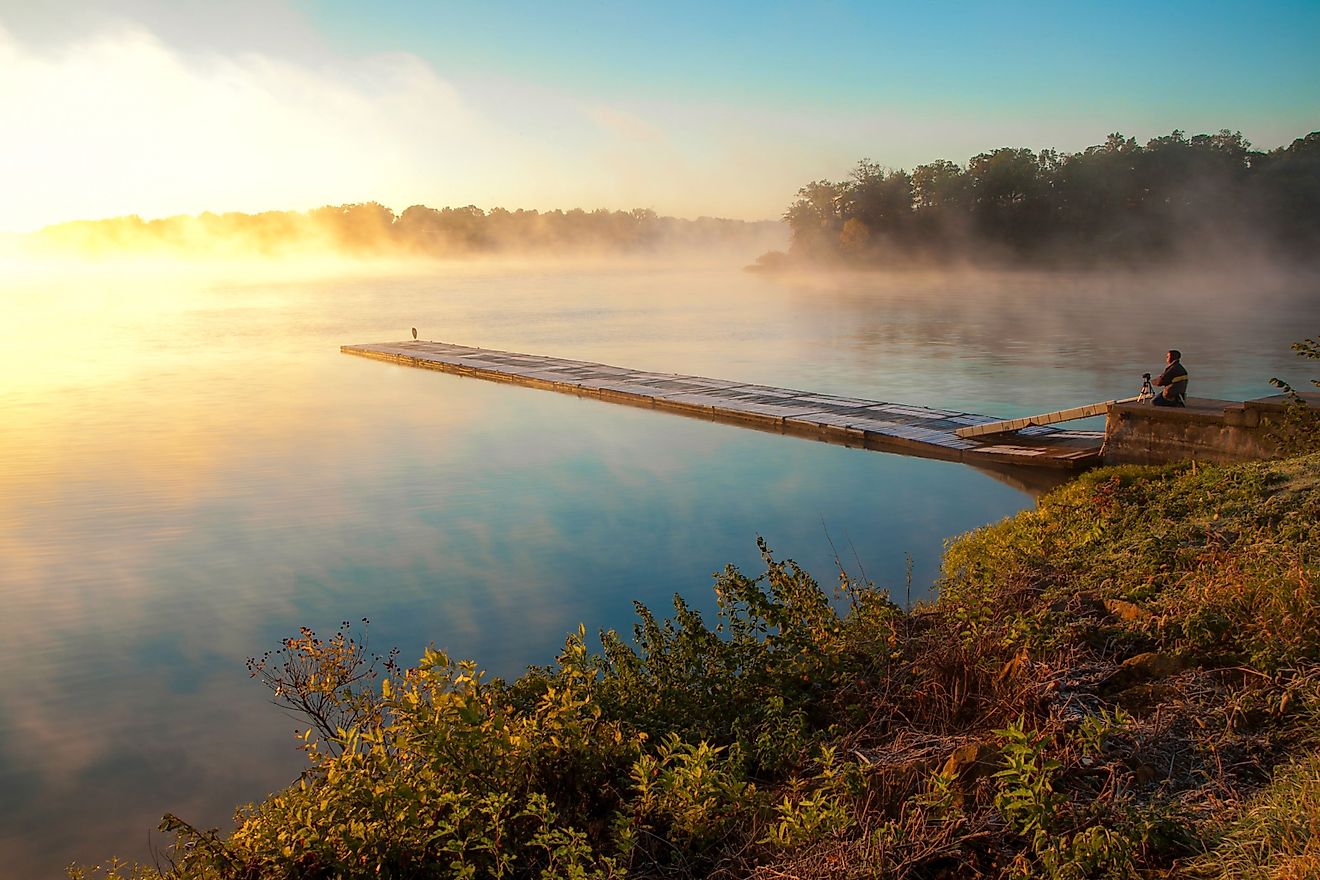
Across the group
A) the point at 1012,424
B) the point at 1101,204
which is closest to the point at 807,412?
the point at 1012,424

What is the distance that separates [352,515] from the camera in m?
16.6

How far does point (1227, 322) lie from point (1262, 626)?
157ft

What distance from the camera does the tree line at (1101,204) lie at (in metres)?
80.2

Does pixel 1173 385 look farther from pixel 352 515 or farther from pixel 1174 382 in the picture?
pixel 352 515

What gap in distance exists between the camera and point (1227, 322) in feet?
157

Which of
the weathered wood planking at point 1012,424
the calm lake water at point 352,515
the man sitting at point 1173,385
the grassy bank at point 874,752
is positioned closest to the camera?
the grassy bank at point 874,752

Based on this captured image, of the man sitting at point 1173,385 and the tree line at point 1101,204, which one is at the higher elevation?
the tree line at point 1101,204

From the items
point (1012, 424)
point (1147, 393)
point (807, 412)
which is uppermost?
point (1147, 393)

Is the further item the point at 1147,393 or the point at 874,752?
the point at 1147,393

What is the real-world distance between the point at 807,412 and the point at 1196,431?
30.0 feet

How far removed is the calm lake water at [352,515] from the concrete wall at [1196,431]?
198 centimetres

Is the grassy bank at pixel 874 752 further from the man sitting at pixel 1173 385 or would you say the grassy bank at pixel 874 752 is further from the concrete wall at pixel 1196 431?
the man sitting at pixel 1173 385

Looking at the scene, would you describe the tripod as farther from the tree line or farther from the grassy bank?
the tree line

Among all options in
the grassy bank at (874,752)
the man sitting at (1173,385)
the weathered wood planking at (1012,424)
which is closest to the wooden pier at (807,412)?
the weathered wood planking at (1012,424)
